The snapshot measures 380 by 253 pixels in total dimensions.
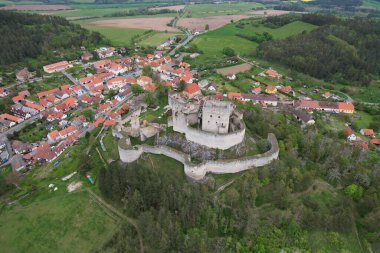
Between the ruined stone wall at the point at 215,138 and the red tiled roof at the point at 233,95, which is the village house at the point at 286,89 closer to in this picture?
the red tiled roof at the point at 233,95

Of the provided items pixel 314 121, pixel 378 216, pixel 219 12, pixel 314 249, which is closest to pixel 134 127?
pixel 314 249

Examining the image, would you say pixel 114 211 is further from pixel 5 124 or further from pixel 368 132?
pixel 368 132

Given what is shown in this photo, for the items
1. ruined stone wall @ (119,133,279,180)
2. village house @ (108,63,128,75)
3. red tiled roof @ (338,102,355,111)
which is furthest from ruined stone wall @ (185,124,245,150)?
village house @ (108,63,128,75)

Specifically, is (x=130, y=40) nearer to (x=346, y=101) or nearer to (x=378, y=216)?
(x=346, y=101)

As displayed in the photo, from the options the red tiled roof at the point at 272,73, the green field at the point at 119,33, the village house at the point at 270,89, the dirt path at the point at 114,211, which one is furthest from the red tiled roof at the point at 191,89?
the green field at the point at 119,33

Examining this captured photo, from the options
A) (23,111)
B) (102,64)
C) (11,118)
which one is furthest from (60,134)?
(102,64)

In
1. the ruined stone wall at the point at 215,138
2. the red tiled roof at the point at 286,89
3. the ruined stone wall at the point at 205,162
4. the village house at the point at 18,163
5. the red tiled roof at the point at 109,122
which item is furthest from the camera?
the red tiled roof at the point at 286,89
